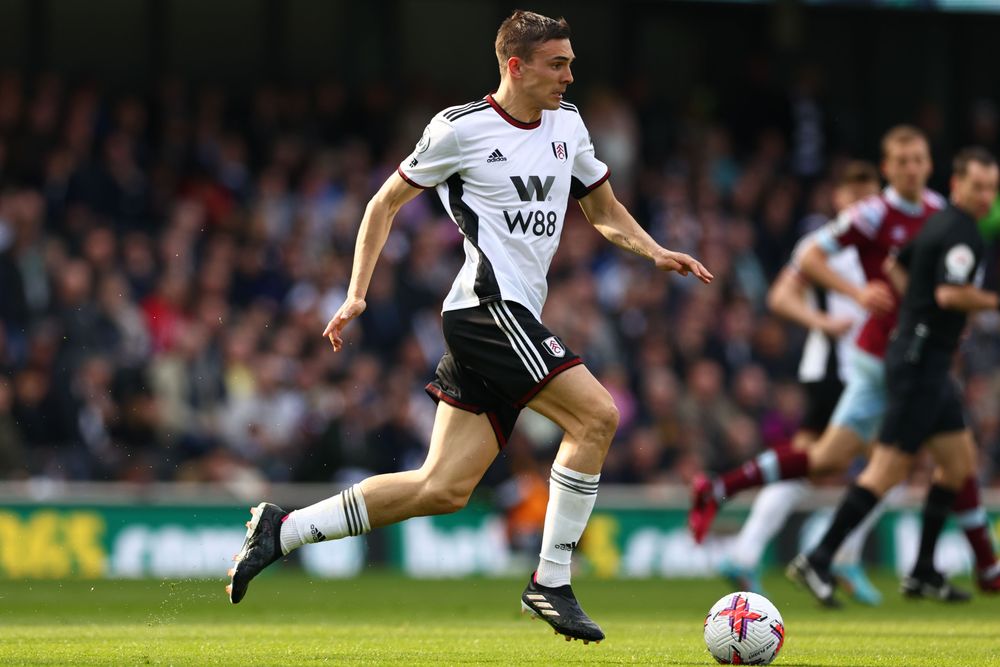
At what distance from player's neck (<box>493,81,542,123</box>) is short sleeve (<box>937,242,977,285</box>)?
326 cm

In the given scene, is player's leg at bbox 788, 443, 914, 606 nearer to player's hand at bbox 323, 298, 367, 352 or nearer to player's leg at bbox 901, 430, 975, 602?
player's leg at bbox 901, 430, 975, 602

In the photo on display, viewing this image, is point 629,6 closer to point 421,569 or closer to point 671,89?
point 671,89

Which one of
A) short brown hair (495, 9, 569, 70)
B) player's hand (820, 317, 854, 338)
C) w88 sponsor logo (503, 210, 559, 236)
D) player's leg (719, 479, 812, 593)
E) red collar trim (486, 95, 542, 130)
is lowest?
player's leg (719, 479, 812, 593)

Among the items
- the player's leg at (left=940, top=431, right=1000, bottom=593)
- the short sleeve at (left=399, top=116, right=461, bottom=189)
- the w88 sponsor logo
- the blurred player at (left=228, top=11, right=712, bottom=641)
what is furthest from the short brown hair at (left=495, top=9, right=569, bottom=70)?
the player's leg at (left=940, top=431, right=1000, bottom=593)

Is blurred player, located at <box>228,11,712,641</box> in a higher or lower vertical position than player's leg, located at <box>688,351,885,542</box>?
higher

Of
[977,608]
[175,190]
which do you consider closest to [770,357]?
[175,190]

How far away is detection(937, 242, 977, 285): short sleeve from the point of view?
9742mm

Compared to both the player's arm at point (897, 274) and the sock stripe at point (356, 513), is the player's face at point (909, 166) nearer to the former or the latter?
the player's arm at point (897, 274)

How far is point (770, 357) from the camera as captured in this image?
18.7 meters

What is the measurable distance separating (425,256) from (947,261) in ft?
27.9

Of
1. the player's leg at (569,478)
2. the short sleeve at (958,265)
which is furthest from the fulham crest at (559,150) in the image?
the short sleeve at (958,265)

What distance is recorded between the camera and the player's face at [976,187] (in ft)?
32.7

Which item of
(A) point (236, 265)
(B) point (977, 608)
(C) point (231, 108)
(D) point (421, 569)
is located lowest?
(D) point (421, 569)

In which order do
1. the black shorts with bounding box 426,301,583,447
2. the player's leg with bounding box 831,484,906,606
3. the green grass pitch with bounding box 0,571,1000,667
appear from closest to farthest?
the green grass pitch with bounding box 0,571,1000,667, the black shorts with bounding box 426,301,583,447, the player's leg with bounding box 831,484,906,606
